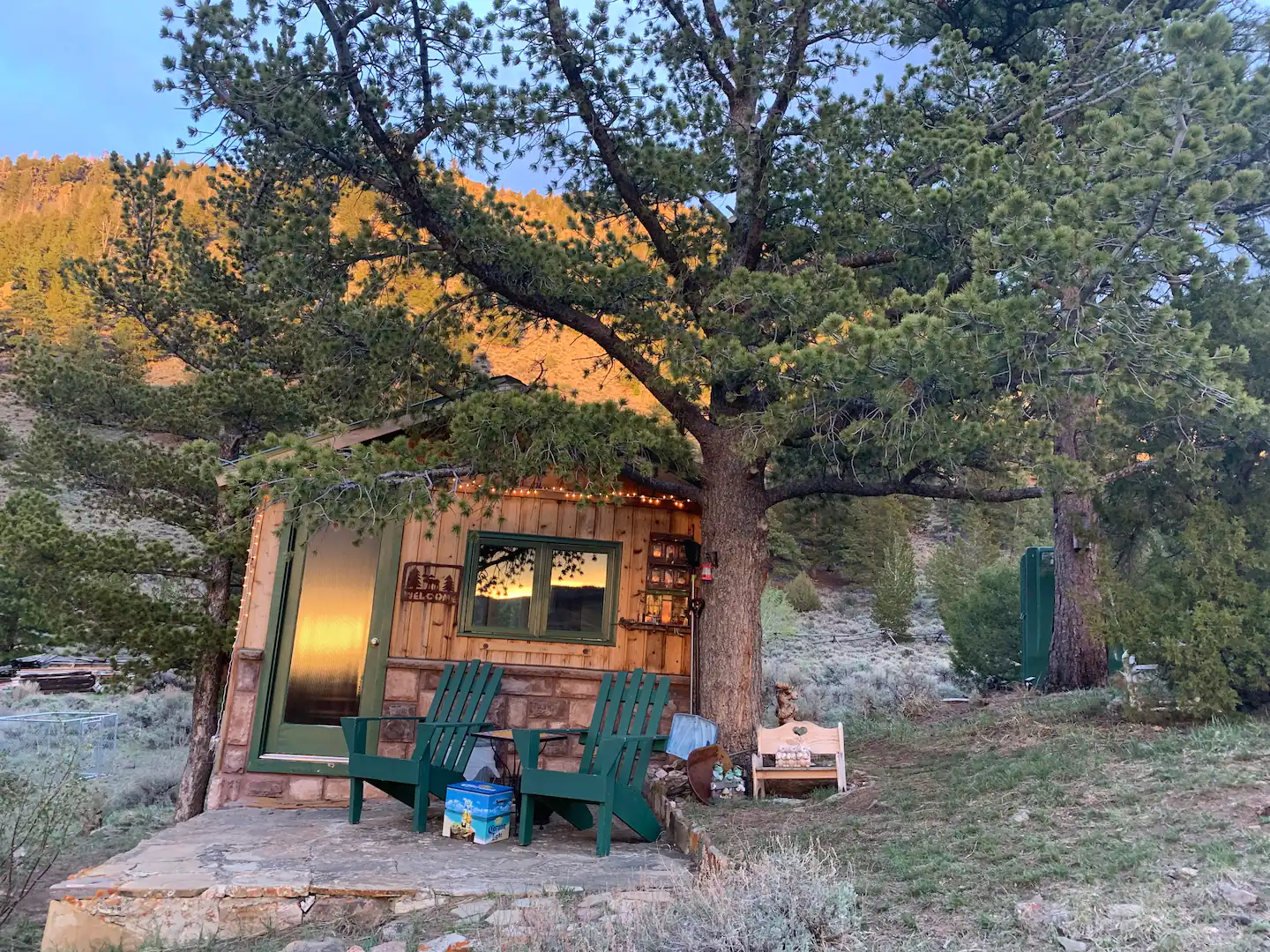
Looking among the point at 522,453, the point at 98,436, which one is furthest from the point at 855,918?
the point at 98,436

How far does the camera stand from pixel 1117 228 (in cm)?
408

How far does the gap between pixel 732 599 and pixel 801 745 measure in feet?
4.02

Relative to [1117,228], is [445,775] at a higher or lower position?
lower

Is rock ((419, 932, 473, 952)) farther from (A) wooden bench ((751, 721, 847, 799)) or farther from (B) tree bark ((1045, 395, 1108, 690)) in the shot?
(B) tree bark ((1045, 395, 1108, 690))

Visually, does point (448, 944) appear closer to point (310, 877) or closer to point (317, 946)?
point (317, 946)

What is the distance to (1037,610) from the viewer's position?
9891 mm

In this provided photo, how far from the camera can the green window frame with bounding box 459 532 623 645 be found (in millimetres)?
7055

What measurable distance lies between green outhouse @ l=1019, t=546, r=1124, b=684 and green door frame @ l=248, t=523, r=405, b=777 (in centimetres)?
722

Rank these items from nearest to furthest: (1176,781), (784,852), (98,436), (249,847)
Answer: (784,852)
(1176,781)
(249,847)
(98,436)

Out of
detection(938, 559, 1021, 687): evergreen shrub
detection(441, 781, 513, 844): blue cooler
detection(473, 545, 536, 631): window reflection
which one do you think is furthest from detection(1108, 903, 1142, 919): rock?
detection(938, 559, 1021, 687): evergreen shrub

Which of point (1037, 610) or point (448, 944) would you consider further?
point (1037, 610)

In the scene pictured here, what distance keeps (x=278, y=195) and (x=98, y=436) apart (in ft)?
18.6

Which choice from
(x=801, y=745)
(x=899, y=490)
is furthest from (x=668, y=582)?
(x=899, y=490)

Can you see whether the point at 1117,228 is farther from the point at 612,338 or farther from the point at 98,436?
the point at 98,436
